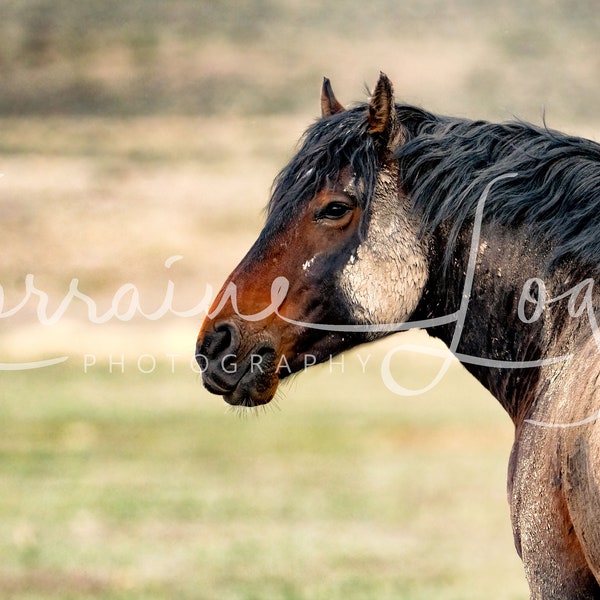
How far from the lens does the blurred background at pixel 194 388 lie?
9750 millimetres

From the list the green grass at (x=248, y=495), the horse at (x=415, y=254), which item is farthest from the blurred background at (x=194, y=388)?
the horse at (x=415, y=254)

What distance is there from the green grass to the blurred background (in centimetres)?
5

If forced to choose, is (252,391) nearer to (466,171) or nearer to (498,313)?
(498,313)

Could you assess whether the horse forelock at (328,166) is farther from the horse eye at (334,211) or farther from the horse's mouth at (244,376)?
the horse's mouth at (244,376)

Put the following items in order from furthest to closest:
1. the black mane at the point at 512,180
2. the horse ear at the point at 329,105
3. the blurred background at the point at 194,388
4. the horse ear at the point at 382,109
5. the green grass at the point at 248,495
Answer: the blurred background at the point at 194,388 < the green grass at the point at 248,495 < the horse ear at the point at 329,105 < the horse ear at the point at 382,109 < the black mane at the point at 512,180

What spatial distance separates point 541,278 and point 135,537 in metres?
7.57

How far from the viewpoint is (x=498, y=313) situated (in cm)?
392

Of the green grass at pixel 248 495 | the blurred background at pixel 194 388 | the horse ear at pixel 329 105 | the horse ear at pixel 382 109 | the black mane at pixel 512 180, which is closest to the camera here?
the black mane at pixel 512 180

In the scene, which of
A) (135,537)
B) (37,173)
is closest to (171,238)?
(37,173)

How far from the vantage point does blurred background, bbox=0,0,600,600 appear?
32.0 ft

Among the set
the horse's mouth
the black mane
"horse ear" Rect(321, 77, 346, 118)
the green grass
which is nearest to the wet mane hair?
the black mane

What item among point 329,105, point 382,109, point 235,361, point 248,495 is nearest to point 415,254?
point 382,109

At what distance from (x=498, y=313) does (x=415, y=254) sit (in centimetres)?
35

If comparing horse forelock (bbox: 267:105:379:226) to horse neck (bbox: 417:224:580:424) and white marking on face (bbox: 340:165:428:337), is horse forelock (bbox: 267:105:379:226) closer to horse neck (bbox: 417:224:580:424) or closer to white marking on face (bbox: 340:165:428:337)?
white marking on face (bbox: 340:165:428:337)
